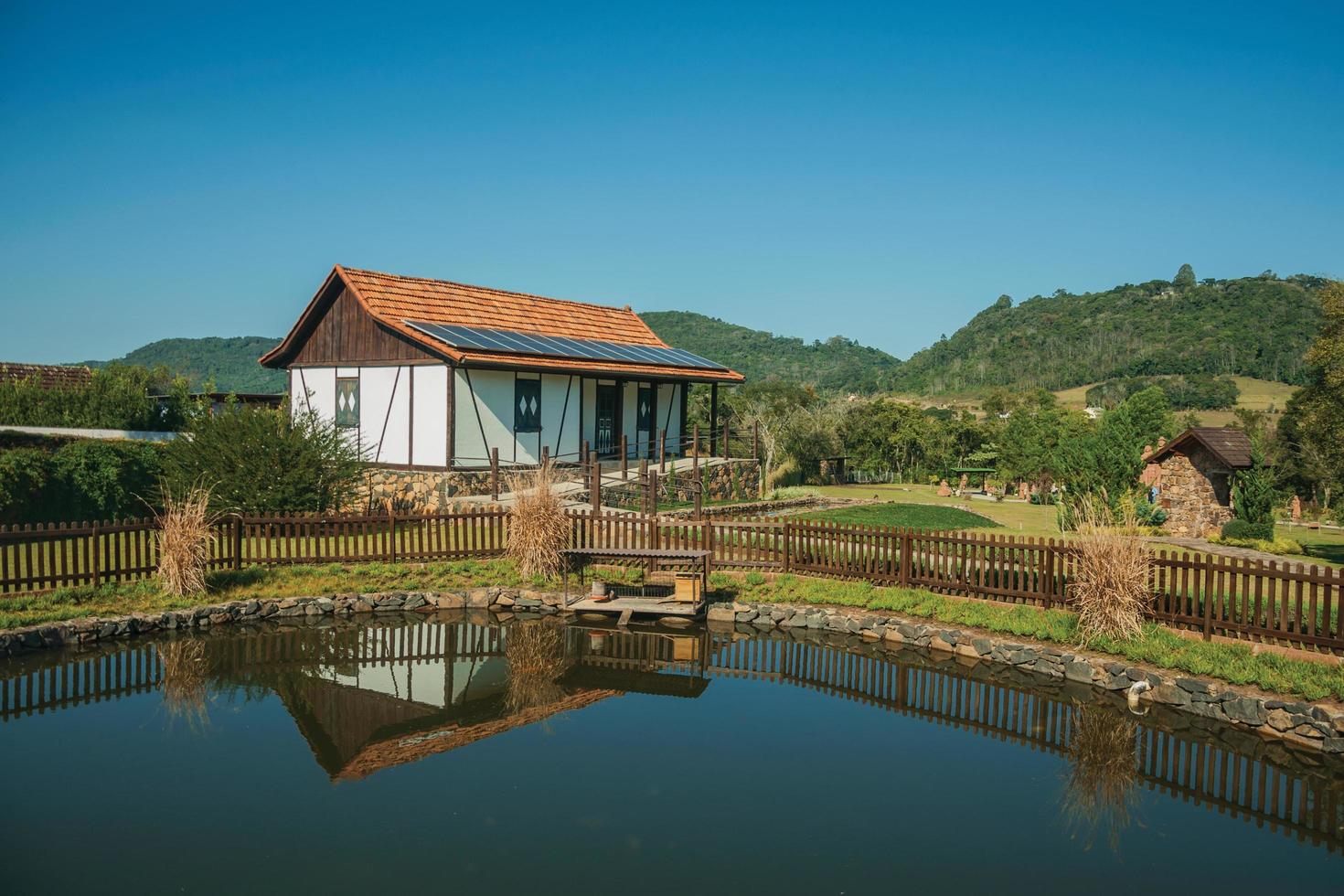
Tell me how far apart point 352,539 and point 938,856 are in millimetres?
14366

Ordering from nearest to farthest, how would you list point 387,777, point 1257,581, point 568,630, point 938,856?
point 938,856 < point 387,777 < point 1257,581 < point 568,630

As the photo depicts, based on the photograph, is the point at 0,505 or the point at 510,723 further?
the point at 0,505

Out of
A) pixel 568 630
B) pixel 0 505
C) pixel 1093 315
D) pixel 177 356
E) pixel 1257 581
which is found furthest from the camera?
pixel 177 356

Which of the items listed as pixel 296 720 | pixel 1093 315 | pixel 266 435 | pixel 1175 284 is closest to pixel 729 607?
pixel 296 720

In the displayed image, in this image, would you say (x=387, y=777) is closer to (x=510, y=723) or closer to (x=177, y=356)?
(x=510, y=723)

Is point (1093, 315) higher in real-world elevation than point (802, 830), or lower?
higher

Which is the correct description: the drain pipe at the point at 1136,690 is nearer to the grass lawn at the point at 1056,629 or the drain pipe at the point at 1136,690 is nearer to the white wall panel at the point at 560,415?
the grass lawn at the point at 1056,629

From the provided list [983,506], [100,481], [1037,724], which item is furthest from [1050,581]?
[100,481]

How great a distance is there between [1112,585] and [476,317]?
20287 millimetres

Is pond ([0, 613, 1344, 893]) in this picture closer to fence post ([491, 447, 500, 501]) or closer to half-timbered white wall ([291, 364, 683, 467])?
fence post ([491, 447, 500, 501])

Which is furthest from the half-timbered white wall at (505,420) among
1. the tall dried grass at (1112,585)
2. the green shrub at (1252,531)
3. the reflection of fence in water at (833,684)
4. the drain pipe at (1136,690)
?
the green shrub at (1252,531)

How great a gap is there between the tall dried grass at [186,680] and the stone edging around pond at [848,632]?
102 cm

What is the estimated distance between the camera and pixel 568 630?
46.5 ft

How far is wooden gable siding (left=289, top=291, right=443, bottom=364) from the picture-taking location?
23672 mm
